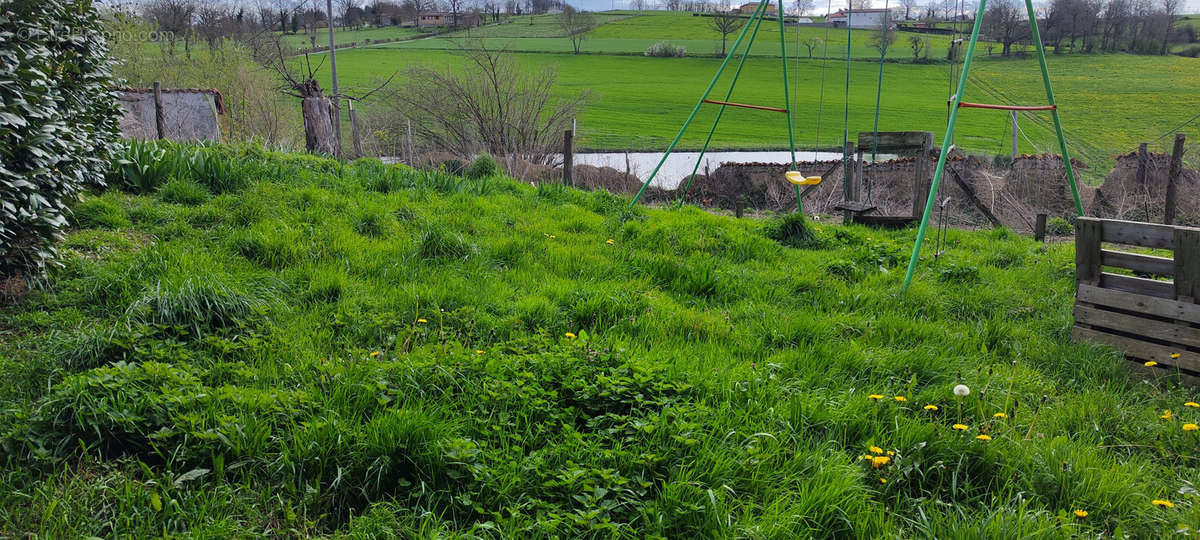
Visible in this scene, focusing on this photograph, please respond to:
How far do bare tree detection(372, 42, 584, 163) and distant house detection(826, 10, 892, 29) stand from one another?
1415 centimetres

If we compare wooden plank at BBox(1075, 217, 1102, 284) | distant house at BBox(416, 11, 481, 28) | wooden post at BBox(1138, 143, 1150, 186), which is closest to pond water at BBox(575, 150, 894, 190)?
wooden post at BBox(1138, 143, 1150, 186)

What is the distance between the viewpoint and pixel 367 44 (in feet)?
203

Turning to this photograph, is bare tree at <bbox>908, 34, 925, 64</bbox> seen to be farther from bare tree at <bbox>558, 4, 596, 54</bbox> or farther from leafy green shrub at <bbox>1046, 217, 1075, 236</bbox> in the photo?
leafy green shrub at <bbox>1046, 217, 1075, 236</bbox>

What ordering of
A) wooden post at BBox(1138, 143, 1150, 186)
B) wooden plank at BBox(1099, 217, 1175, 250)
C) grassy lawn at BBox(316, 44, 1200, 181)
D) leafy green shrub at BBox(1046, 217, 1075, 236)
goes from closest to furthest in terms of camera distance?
wooden plank at BBox(1099, 217, 1175, 250), leafy green shrub at BBox(1046, 217, 1075, 236), wooden post at BBox(1138, 143, 1150, 186), grassy lawn at BBox(316, 44, 1200, 181)

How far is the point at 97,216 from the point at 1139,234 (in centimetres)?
786

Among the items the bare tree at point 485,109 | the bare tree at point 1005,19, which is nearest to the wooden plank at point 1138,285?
the bare tree at point 1005,19

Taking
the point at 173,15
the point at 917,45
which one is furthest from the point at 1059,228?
the point at 917,45

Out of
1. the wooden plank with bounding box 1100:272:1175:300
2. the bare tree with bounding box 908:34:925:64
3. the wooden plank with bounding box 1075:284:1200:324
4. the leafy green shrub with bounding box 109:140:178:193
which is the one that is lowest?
the wooden plank with bounding box 1075:284:1200:324

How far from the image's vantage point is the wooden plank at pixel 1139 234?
4.27 metres

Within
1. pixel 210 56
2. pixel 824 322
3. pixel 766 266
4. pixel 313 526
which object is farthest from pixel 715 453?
pixel 210 56

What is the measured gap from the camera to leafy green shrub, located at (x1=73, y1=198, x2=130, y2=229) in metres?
5.63

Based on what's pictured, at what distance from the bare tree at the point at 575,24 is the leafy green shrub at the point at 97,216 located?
73538 millimetres

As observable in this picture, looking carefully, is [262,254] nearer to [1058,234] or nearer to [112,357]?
[112,357]

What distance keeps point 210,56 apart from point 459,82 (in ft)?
34.7
